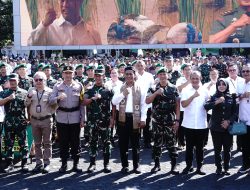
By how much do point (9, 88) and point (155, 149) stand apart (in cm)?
282

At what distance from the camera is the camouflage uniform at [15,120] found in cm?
727

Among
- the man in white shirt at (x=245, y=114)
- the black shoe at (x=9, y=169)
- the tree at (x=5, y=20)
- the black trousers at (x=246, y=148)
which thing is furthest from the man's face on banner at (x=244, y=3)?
the black shoe at (x=9, y=169)

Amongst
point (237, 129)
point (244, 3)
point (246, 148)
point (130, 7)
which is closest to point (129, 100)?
point (237, 129)

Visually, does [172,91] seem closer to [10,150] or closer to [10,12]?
[10,150]

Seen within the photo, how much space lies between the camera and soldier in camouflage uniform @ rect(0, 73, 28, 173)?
7.26m

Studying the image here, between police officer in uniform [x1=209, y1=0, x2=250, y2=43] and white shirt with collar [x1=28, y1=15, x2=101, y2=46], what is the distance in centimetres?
1079

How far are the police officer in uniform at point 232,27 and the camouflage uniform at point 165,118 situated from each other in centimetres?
3087

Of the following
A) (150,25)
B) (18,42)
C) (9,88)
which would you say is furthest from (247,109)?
(18,42)

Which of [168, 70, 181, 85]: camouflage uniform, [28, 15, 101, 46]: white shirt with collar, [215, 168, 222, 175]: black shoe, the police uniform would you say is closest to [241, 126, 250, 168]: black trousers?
[215, 168, 222, 175]: black shoe

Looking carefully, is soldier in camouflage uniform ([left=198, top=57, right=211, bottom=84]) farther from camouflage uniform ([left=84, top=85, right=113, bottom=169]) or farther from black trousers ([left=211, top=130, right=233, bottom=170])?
camouflage uniform ([left=84, top=85, right=113, bottom=169])

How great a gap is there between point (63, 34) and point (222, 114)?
110ft

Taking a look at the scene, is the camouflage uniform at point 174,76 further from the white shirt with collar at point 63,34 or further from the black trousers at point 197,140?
the white shirt with collar at point 63,34

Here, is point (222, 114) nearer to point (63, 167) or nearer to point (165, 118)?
point (165, 118)

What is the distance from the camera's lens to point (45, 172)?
7246 millimetres
